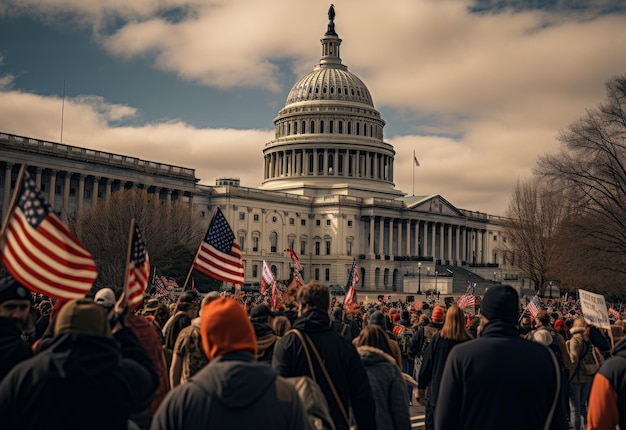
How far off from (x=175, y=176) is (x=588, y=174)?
6200 cm

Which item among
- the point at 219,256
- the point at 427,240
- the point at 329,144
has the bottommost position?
the point at 219,256

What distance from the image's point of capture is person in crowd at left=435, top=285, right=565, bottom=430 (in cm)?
599

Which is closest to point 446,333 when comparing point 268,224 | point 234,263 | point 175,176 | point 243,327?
point 243,327

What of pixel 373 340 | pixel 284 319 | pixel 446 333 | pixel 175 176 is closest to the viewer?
pixel 373 340

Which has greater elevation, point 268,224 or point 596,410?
point 268,224

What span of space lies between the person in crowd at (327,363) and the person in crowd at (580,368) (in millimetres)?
7521

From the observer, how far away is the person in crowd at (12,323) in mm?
5671

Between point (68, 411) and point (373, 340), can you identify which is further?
point (373, 340)

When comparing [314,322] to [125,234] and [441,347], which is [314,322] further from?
[125,234]

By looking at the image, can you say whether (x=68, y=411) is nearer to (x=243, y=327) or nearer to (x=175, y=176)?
(x=243, y=327)

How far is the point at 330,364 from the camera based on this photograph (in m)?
7.10

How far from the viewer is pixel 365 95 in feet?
456

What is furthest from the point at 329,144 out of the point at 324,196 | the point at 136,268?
the point at 136,268

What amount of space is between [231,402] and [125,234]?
202 feet
